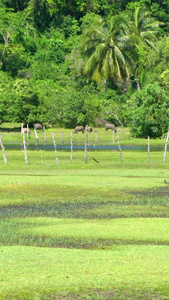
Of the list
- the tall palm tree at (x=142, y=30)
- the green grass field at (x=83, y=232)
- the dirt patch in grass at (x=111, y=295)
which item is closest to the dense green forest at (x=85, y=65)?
the tall palm tree at (x=142, y=30)

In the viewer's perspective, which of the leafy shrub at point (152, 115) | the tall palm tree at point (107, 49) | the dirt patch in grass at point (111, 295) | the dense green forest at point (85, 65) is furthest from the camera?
the tall palm tree at point (107, 49)

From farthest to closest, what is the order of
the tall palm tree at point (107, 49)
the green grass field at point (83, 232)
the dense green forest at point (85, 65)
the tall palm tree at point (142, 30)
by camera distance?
the tall palm tree at point (142, 30) < the tall palm tree at point (107, 49) < the dense green forest at point (85, 65) < the green grass field at point (83, 232)

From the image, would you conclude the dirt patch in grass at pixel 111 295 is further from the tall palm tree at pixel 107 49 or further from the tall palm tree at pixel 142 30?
the tall palm tree at pixel 142 30

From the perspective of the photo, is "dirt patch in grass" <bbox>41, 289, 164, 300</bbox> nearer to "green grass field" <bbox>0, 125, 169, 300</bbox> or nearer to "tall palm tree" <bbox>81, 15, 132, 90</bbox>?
"green grass field" <bbox>0, 125, 169, 300</bbox>

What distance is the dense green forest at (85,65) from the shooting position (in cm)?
5803

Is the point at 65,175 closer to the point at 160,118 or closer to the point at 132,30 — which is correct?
the point at 160,118

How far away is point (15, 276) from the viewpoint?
1041 cm

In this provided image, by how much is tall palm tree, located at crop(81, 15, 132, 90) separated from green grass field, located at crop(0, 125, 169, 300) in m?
35.3

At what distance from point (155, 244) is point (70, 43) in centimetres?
6979

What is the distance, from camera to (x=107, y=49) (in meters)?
65.5

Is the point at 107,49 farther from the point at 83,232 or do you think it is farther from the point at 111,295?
the point at 111,295

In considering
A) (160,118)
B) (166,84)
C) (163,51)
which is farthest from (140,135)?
(163,51)

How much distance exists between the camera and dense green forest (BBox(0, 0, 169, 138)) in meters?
58.0

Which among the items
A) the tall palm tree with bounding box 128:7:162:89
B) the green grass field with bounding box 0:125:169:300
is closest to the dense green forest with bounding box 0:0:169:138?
the tall palm tree with bounding box 128:7:162:89
